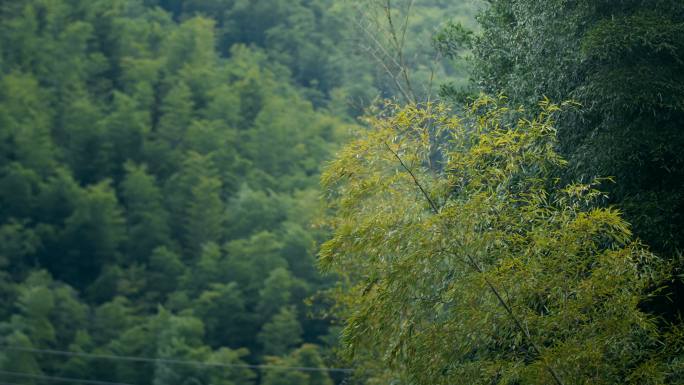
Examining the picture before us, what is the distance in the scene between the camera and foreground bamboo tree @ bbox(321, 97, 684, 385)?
219 inches

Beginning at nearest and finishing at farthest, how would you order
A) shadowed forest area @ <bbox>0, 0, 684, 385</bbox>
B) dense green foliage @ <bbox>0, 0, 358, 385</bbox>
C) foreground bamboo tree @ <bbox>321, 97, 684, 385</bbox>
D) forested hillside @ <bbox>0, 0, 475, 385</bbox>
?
foreground bamboo tree @ <bbox>321, 97, 684, 385</bbox>
shadowed forest area @ <bbox>0, 0, 684, 385</bbox>
forested hillside @ <bbox>0, 0, 475, 385</bbox>
dense green foliage @ <bbox>0, 0, 358, 385</bbox>

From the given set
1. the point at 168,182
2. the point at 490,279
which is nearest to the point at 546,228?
the point at 490,279

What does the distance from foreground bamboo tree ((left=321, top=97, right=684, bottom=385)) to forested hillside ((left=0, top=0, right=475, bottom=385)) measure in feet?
44.8

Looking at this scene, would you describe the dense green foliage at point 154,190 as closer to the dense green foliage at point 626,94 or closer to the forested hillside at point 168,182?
the forested hillside at point 168,182

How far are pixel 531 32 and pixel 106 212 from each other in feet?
87.1

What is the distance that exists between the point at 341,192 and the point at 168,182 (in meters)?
28.1

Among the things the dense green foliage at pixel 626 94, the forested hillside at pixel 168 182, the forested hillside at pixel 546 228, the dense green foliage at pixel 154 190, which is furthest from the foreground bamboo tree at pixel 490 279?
the dense green foliage at pixel 154 190

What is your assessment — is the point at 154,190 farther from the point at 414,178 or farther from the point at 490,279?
the point at 490,279

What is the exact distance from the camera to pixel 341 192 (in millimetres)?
6906

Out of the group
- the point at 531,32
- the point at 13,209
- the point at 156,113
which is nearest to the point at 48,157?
the point at 13,209

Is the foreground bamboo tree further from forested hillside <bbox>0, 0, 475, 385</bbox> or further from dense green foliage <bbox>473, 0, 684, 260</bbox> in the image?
forested hillside <bbox>0, 0, 475, 385</bbox>

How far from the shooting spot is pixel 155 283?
30188 mm

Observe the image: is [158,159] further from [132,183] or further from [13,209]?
[13,209]

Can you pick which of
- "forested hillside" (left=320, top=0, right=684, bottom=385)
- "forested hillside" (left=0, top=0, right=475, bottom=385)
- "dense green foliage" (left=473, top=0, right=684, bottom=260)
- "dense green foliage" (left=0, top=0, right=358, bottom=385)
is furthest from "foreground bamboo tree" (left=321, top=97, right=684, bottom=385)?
"dense green foliage" (left=0, top=0, right=358, bottom=385)
